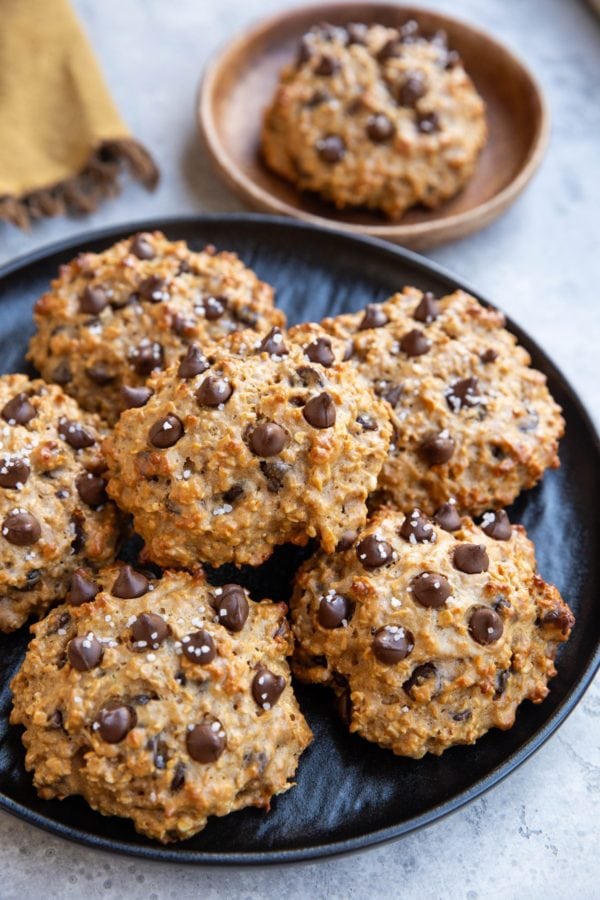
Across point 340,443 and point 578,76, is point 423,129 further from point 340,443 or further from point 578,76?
point 340,443

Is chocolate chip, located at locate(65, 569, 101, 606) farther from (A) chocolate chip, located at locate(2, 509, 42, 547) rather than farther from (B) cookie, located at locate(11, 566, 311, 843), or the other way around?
(A) chocolate chip, located at locate(2, 509, 42, 547)

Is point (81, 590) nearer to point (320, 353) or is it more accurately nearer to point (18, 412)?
point (18, 412)

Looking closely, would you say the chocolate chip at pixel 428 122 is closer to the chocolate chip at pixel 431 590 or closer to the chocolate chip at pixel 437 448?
the chocolate chip at pixel 437 448

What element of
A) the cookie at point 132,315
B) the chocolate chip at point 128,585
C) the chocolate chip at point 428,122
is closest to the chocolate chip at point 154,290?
the cookie at point 132,315

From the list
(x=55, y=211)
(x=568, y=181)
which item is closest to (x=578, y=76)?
(x=568, y=181)

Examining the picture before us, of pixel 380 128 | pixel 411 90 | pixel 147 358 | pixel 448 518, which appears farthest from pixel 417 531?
pixel 411 90

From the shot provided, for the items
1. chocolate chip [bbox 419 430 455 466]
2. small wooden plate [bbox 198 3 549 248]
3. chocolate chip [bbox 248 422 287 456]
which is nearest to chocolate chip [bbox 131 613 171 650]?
chocolate chip [bbox 248 422 287 456]
